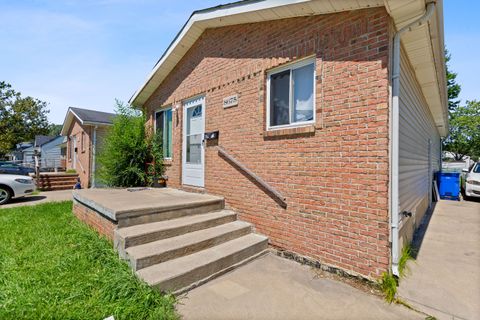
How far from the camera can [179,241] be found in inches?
142

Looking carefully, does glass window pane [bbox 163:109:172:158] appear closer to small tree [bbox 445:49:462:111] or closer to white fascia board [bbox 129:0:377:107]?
white fascia board [bbox 129:0:377:107]

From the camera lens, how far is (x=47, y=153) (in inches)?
1129

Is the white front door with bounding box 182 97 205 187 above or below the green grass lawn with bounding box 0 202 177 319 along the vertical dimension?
above

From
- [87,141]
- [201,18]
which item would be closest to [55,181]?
[87,141]

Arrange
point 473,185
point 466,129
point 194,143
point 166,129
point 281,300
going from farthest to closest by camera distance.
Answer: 1. point 466,129
2. point 473,185
3. point 166,129
4. point 194,143
5. point 281,300

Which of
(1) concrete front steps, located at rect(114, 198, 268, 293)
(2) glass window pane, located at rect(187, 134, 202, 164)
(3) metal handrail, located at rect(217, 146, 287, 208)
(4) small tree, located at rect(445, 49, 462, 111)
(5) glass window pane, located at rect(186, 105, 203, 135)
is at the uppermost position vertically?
(4) small tree, located at rect(445, 49, 462, 111)

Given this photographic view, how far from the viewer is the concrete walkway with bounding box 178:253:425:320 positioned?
8.37 ft

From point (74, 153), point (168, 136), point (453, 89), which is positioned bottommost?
point (74, 153)

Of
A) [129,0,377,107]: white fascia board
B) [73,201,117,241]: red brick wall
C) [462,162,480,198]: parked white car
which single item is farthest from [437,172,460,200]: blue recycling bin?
[73,201,117,241]: red brick wall

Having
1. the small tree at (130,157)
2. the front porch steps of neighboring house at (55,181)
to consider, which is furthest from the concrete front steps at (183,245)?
the front porch steps of neighboring house at (55,181)

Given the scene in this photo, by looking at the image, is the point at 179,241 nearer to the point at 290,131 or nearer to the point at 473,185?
the point at 290,131

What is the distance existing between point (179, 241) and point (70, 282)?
4.45 ft

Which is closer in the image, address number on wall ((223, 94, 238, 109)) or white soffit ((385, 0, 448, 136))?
white soffit ((385, 0, 448, 136))

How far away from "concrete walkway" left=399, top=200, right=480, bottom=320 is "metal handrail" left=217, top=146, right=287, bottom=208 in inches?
77.1
